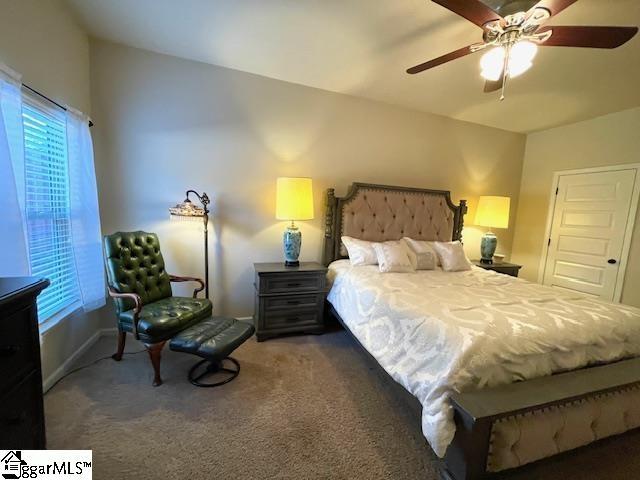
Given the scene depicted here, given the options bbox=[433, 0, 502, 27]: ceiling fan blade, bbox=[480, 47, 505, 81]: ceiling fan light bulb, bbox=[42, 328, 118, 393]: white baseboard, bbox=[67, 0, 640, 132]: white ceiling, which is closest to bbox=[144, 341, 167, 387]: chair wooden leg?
bbox=[42, 328, 118, 393]: white baseboard

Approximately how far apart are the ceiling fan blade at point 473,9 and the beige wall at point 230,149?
1.85 m

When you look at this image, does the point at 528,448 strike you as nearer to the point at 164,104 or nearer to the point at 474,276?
the point at 474,276

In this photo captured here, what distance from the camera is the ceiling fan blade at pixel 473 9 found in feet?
4.30

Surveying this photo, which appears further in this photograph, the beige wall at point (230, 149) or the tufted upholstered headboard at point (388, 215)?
the tufted upholstered headboard at point (388, 215)

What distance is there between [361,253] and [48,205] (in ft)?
8.71

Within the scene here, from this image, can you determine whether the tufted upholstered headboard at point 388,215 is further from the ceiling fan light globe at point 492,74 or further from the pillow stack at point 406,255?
the ceiling fan light globe at point 492,74

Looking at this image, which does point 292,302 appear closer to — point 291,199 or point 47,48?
point 291,199

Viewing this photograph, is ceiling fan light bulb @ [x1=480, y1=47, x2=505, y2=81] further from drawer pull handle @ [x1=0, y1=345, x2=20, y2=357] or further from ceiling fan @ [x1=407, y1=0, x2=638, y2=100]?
drawer pull handle @ [x1=0, y1=345, x2=20, y2=357]

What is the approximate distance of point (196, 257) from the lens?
9.32 ft

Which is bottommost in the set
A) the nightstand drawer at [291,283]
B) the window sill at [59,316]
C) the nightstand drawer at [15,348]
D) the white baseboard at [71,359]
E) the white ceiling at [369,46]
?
the white baseboard at [71,359]

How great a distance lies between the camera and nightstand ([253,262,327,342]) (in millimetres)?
2656

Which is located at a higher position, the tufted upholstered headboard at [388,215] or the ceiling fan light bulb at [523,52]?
the ceiling fan light bulb at [523,52]

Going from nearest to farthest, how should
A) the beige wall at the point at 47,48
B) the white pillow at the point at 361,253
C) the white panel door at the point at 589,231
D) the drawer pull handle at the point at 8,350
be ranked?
the drawer pull handle at the point at 8,350 < the beige wall at the point at 47,48 < the white pillow at the point at 361,253 < the white panel door at the point at 589,231

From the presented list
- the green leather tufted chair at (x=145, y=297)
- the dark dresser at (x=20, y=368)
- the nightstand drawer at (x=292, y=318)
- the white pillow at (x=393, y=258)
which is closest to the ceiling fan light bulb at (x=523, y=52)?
the white pillow at (x=393, y=258)
